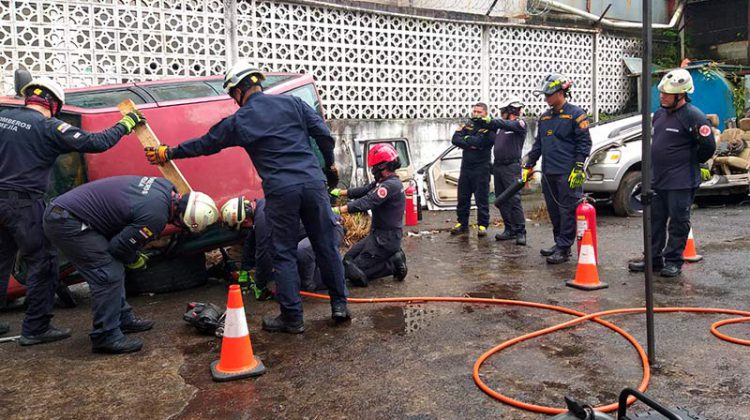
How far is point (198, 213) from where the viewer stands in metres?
4.10

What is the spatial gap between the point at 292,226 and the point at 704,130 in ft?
11.9

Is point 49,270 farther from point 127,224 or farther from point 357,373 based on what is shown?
point 357,373

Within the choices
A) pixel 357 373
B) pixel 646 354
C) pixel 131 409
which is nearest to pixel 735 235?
pixel 646 354

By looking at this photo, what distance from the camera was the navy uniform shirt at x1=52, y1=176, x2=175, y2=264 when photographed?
376 centimetres

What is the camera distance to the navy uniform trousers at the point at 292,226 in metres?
4.13

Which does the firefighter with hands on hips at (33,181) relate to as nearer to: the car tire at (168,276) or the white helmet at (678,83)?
→ the car tire at (168,276)

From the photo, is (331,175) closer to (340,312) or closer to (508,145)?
(340,312)

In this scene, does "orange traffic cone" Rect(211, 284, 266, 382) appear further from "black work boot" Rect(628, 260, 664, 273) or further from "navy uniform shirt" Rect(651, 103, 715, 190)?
"navy uniform shirt" Rect(651, 103, 715, 190)

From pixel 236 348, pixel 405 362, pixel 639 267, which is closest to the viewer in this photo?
pixel 236 348

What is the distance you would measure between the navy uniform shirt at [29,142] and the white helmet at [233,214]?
955mm

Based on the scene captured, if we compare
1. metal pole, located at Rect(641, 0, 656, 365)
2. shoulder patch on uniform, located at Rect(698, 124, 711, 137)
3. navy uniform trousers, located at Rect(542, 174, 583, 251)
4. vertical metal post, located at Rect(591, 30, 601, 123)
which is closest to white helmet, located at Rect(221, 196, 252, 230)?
metal pole, located at Rect(641, 0, 656, 365)

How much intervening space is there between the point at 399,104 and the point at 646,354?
758cm

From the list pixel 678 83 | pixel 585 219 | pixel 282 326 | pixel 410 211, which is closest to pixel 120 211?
pixel 282 326

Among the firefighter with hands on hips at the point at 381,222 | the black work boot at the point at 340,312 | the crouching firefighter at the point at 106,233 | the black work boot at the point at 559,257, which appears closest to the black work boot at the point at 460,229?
the black work boot at the point at 559,257
